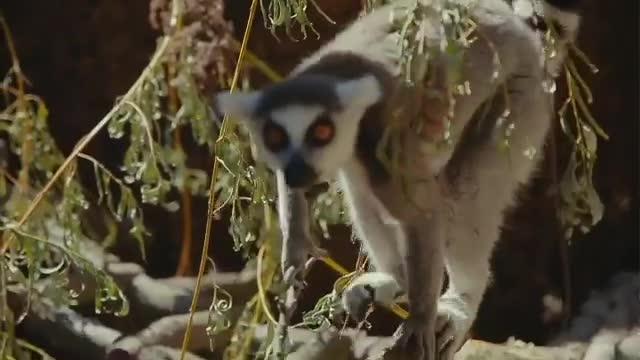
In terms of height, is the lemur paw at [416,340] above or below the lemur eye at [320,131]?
below

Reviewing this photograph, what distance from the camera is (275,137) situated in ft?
3.10

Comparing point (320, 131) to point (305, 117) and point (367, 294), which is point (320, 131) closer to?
point (305, 117)

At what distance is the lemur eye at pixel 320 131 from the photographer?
932 millimetres

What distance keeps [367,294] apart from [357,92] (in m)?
0.25

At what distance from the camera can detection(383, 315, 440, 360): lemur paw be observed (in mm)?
961

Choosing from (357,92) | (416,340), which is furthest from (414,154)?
(416,340)

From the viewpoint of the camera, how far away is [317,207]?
1.19 m

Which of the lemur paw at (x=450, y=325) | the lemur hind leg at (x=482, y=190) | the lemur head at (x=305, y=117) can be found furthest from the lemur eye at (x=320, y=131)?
the lemur paw at (x=450, y=325)

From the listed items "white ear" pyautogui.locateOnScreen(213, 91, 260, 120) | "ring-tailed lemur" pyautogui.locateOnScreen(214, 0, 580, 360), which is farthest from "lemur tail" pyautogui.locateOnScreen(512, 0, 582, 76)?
"white ear" pyautogui.locateOnScreen(213, 91, 260, 120)

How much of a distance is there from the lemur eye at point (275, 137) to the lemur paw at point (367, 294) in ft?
0.66

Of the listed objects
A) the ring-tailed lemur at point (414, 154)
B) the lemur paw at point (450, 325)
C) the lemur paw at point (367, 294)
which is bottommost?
the lemur paw at point (450, 325)

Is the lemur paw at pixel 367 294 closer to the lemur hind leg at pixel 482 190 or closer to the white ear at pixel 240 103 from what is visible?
the lemur hind leg at pixel 482 190

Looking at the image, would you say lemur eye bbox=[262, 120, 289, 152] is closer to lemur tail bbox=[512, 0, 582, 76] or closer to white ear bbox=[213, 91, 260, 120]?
white ear bbox=[213, 91, 260, 120]

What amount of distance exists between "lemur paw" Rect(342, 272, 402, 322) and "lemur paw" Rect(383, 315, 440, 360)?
8cm
